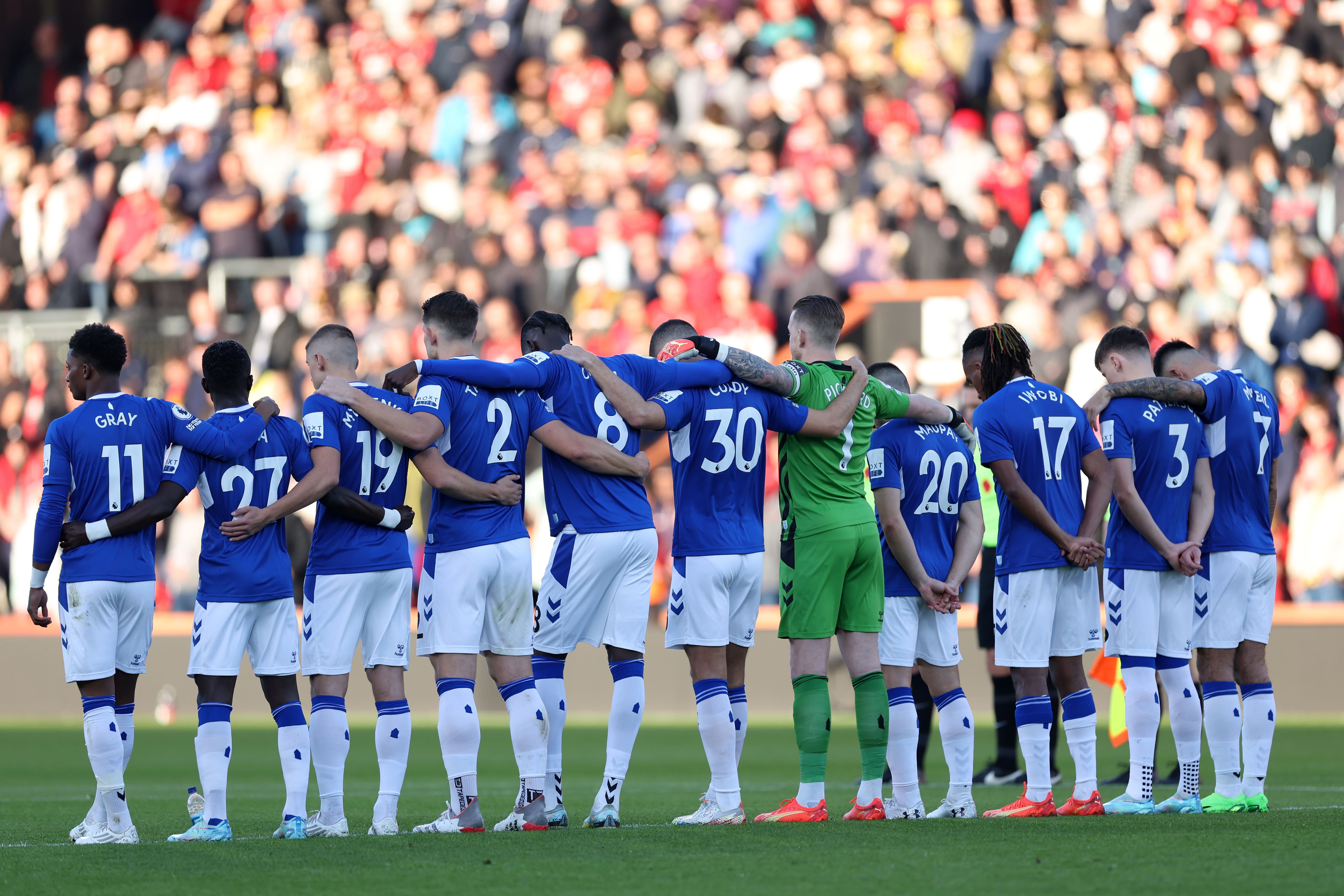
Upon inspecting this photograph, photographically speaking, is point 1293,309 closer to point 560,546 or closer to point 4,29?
point 560,546

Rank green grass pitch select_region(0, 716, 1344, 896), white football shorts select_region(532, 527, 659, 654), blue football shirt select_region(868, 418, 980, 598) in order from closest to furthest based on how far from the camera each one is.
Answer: green grass pitch select_region(0, 716, 1344, 896), white football shorts select_region(532, 527, 659, 654), blue football shirt select_region(868, 418, 980, 598)

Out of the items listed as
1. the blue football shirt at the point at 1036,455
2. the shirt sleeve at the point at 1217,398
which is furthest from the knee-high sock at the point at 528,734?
the shirt sleeve at the point at 1217,398

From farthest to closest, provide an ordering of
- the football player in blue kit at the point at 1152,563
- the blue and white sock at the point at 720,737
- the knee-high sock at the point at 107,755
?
1. the football player in blue kit at the point at 1152,563
2. the blue and white sock at the point at 720,737
3. the knee-high sock at the point at 107,755

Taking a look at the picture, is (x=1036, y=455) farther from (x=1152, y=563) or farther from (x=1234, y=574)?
(x=1234, y=574)

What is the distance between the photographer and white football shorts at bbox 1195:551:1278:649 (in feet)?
28.5

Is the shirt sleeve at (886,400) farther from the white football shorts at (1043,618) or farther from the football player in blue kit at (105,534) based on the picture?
the football player in blue kit at (105,534)

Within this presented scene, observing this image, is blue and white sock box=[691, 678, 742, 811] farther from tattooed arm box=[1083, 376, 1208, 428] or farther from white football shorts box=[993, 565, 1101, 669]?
tattooed arm box=[1083, 376, 1208, 428]

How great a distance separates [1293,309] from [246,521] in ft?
37.5

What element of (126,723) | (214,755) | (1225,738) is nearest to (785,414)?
(1225,738)

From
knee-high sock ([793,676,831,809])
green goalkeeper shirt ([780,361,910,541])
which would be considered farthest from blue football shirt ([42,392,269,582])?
knee-high sock ([793,676,831,809])

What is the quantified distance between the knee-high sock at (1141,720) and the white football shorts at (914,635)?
876 millimetres

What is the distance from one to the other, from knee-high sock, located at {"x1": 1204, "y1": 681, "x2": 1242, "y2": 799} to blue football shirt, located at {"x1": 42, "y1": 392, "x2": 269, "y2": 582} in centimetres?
493

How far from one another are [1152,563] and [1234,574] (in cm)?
47

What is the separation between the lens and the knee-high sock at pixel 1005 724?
1095 cm
